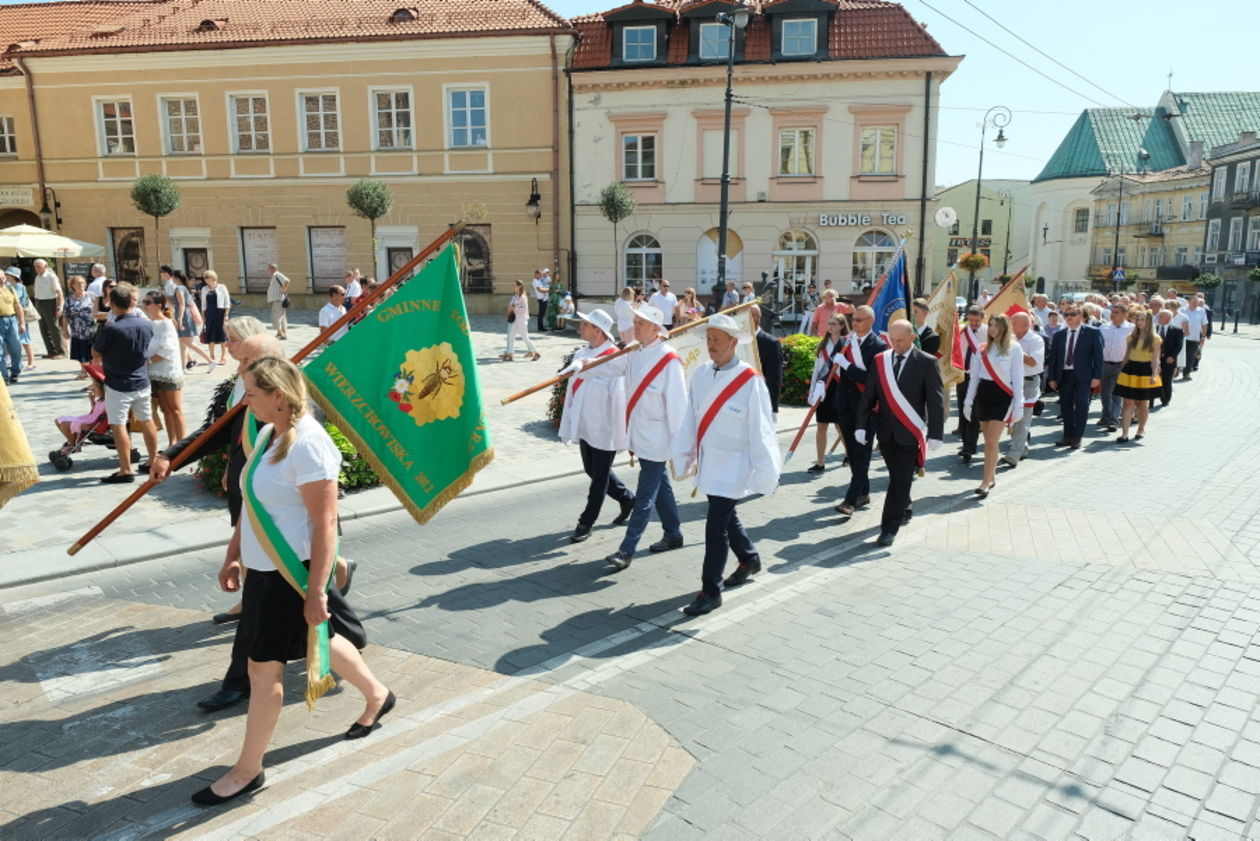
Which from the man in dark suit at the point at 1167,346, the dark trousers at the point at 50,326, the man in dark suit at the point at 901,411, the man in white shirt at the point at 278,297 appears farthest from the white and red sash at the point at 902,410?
the dark trousers at the point at 50,326

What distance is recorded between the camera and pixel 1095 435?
13.1 meters

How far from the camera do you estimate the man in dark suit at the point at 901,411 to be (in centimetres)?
748

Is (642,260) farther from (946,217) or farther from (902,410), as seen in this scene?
(902,410)

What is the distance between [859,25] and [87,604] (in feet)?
95.1

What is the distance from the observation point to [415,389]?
17.5ft

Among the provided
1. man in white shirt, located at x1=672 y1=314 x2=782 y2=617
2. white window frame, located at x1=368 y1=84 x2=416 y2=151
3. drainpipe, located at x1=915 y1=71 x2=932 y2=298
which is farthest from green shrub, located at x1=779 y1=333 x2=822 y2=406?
white window frame, located at x1=368 y1=84 x2=416 y2=151

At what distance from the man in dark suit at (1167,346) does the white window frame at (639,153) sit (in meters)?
17.9

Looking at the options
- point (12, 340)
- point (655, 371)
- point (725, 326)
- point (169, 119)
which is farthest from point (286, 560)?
point (169, 119)

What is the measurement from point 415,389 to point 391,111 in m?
26.1

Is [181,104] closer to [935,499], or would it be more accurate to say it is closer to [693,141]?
[693,141]

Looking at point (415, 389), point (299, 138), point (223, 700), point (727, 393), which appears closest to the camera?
point (223, 700)

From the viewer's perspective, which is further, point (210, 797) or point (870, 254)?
point (870, 254)

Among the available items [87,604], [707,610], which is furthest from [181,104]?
[707,610]

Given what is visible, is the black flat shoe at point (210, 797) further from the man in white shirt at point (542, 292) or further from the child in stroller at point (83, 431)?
the man in white shirt at point (542, 292)
